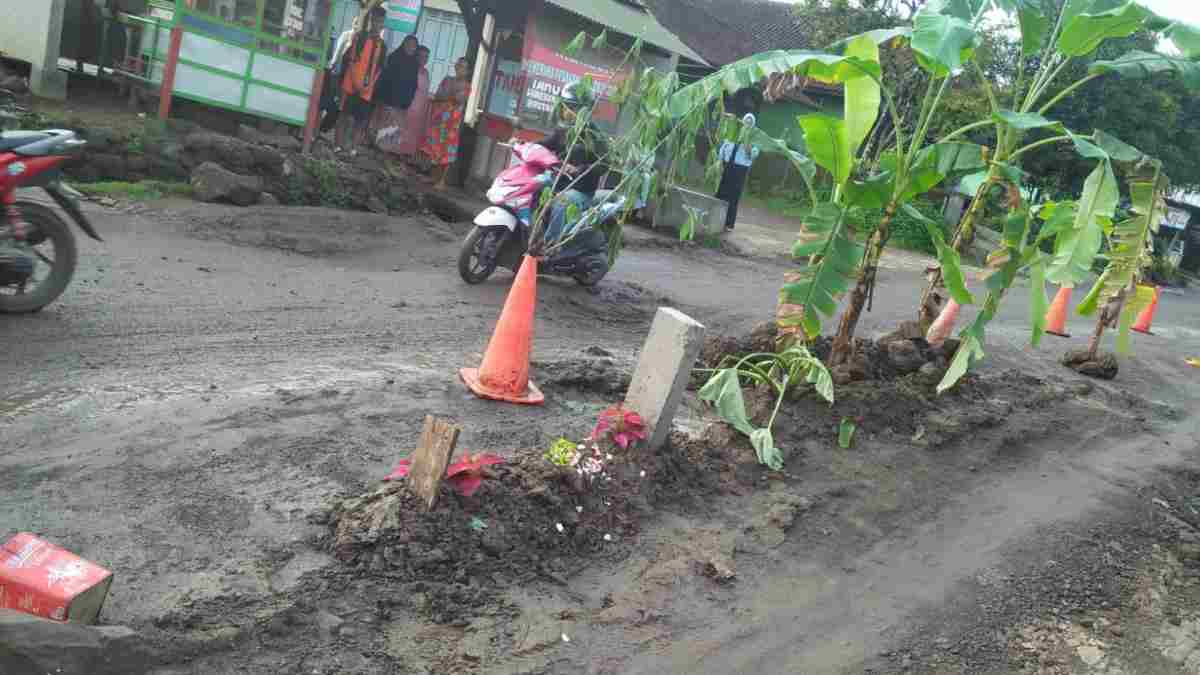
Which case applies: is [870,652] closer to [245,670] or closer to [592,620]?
[592,620]

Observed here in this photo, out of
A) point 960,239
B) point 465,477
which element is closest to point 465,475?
point 465,477

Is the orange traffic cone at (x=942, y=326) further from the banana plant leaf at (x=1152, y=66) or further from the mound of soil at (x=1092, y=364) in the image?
the mound of soil at (x=1092, y=364)

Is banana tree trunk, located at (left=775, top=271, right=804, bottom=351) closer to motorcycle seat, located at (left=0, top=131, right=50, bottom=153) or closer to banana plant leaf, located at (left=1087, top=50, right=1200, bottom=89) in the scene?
banana plant leaf, located at (left=1087, top=50, right=1200, bottom=89)

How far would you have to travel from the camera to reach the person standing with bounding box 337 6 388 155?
1332 cm

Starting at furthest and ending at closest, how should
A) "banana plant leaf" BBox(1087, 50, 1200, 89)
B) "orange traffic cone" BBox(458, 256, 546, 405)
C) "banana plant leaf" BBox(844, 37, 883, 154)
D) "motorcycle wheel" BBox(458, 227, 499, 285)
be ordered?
"motorcycle wheel" BBox(458, 227, 499, 285) < "banana plant leaf" BBox(1087, 50, 1200, 89) < "banana plant leaf" BBox(844, 37, 883, 154) < "orange traffic cone" BBox(458, 256, 546, 405)

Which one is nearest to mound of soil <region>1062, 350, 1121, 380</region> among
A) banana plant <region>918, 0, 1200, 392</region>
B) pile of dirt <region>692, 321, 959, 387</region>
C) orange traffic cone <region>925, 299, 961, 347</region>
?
orange traffic cone <region>925, 299, 961, 347</region>

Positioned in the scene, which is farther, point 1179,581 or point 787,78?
point 787,78

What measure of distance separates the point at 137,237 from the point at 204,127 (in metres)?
4.22

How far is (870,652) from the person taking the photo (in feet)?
13.2

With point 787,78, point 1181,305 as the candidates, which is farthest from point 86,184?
point 1181,305

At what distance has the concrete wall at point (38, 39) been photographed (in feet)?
38.1

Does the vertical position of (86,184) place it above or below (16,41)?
below

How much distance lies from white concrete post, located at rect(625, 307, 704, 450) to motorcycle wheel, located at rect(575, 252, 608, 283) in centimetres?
405

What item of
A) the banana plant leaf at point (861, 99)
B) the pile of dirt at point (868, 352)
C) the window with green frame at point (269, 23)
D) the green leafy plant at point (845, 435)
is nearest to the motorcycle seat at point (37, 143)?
the pile of dirt at point (868, 352)
